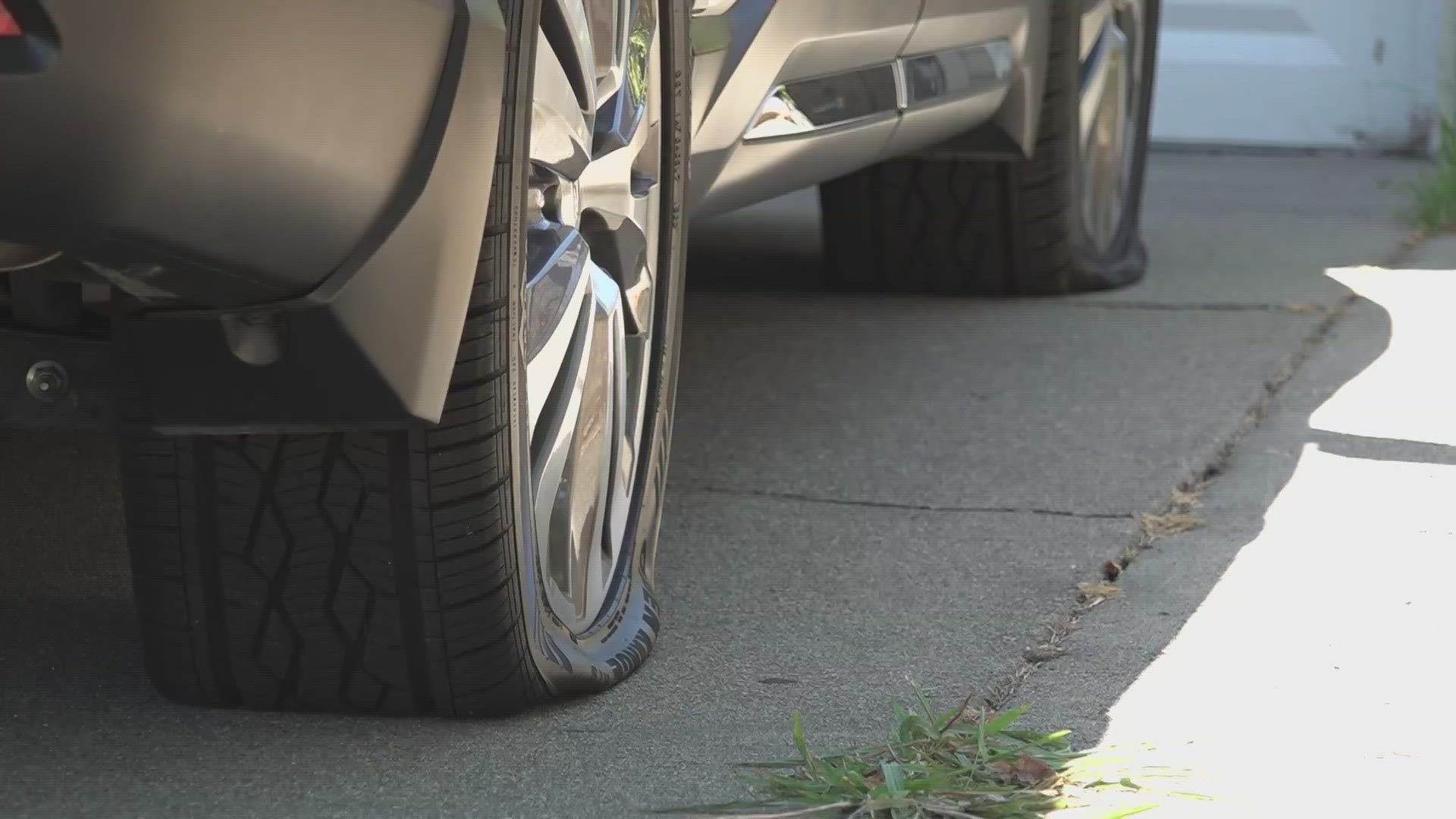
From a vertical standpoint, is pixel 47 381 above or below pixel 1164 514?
above

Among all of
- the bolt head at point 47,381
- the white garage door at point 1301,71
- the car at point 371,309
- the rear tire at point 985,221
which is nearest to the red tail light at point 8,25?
the car at point 371,309

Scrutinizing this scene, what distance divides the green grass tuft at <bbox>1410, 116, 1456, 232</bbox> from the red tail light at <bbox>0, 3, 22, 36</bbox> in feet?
14.1

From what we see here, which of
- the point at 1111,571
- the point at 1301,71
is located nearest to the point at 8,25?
the point at 1111,571

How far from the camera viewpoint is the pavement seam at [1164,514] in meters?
1.92

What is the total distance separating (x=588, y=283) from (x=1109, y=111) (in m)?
2.44

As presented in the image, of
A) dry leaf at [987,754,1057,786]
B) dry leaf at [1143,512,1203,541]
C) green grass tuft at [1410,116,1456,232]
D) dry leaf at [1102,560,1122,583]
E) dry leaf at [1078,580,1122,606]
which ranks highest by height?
dry leaf at [987,754,1057,786]

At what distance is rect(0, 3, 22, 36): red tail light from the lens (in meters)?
1.18

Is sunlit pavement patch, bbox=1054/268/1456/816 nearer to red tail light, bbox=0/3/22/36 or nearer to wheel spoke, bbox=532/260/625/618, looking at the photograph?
wheel spoke, bbox=532/260/625/618

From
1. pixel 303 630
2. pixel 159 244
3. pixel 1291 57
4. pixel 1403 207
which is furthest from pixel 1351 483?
pixel 1291 57

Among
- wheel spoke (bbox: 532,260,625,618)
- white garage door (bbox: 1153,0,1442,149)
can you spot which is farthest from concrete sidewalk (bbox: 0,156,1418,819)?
white garage door (bbox: 1153,0,1442,149)

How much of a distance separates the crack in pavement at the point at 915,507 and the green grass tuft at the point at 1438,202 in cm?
278

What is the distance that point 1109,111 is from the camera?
4031 mm

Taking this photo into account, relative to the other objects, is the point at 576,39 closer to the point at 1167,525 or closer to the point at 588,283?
the point at 588,283

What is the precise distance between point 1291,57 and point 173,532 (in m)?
5.21
